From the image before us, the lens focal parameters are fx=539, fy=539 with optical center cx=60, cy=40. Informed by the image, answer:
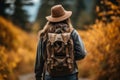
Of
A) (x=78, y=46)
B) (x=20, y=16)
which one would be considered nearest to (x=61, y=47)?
(x=78, y=46)

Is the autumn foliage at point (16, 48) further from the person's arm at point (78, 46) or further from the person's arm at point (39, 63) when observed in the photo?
the person's arm at point (78, 46)

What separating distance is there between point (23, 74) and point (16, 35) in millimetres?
2074

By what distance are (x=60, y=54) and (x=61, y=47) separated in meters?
0.12

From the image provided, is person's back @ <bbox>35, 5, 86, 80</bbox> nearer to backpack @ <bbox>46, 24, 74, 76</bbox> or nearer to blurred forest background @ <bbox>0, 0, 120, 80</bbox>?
backpack @ <bbox>46, 24, 74, 76</bbox>

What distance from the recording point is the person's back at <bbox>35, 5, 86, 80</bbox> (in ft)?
28.3

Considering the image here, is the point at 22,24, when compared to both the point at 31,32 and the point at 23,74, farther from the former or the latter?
the point at 23,74

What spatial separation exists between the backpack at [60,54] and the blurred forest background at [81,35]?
4742 millimetres

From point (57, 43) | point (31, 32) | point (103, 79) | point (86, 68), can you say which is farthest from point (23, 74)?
point (57, 43)

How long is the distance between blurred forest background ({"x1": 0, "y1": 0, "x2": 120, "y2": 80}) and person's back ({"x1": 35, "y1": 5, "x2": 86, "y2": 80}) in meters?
4.68

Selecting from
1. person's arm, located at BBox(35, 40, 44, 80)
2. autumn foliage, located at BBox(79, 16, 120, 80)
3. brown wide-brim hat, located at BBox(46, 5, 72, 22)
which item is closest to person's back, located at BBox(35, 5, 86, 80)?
brown wide-brim hat, located at BBox(46, 5, 72, 22)

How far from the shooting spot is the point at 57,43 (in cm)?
870

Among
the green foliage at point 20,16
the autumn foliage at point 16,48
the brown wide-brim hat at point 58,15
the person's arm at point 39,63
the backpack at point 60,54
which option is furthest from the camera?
the green foliage at point 20,16

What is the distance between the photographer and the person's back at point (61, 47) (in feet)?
28.3

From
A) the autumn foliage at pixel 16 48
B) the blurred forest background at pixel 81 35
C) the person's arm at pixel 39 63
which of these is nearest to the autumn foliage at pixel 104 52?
the blurred forest background at pixel 81 35
